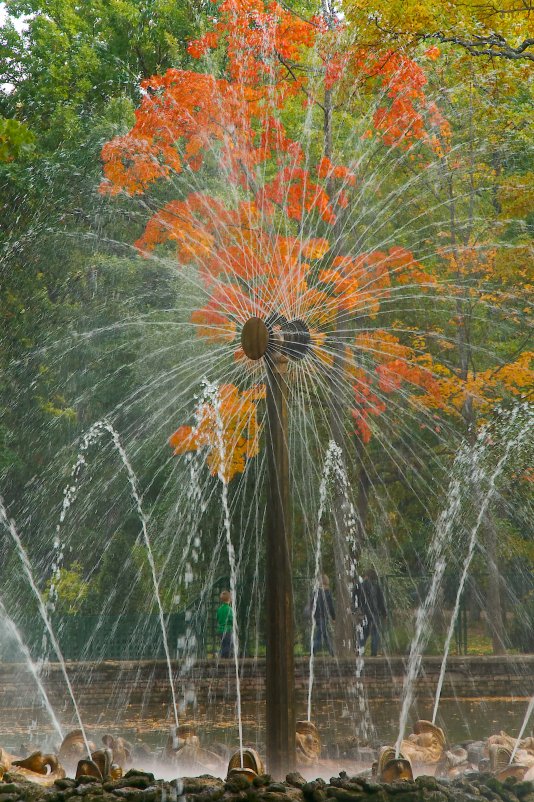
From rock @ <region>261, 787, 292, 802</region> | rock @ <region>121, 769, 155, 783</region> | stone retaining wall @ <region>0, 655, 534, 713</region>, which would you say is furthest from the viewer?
stone retaining wall @ <region>0, 655, 534, 713</region>

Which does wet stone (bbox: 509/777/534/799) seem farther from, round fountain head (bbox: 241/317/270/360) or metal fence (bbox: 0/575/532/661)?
metal fence (bbox: 0/575/532/661)

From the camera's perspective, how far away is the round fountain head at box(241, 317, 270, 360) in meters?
6.77

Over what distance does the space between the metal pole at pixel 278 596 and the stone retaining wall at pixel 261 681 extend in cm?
693

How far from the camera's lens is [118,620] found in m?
16.2

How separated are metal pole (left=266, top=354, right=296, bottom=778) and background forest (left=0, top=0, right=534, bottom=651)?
817 centimetres

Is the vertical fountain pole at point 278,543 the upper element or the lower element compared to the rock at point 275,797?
upper

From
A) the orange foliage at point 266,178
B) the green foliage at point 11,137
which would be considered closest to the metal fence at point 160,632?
the orange foliage at point 266,178

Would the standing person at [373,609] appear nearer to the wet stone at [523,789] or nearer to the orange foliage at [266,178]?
the orange foliage at [266,178]

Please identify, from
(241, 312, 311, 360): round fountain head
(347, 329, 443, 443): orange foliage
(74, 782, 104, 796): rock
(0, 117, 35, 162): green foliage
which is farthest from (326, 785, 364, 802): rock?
(347, 329, 443, 443): orange foliage

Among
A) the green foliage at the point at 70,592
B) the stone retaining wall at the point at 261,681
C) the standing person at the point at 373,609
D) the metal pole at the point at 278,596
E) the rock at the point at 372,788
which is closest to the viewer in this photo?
the rock at the point at 372,788

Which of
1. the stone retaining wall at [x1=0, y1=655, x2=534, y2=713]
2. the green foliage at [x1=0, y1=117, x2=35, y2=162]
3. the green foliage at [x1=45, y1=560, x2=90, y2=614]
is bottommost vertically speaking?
the stone retaining wall at [x1=0, y1=655, x2=534, y2=713]

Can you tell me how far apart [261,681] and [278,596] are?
298 inches

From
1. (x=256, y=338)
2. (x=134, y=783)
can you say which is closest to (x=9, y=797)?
(x=134, y=783)

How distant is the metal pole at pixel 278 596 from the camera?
6.37 m
